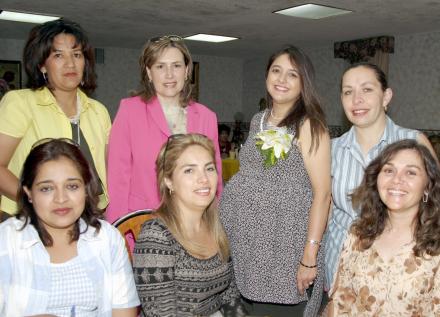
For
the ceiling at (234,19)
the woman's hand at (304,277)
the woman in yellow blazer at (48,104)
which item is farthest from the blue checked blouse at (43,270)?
the ceiling at (234,19)

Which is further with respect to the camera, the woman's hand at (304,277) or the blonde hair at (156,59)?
the blonde hair at (156,59)

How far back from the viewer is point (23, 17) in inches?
307

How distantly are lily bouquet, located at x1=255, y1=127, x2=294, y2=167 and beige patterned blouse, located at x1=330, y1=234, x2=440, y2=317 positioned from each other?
0.54 metres

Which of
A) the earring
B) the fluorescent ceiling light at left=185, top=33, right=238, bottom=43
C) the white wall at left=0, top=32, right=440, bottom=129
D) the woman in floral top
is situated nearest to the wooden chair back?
the woman in floral top

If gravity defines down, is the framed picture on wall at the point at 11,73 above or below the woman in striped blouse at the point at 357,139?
above

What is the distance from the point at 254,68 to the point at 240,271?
1148 cm

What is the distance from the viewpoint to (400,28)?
8.44 metres

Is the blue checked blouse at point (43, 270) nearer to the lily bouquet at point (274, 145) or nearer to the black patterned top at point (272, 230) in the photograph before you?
the black patterned top at point (272, 230)

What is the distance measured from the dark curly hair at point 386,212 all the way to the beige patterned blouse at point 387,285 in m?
0.05

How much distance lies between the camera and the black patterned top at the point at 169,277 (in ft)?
6.46

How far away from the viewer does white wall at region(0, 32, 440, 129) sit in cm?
899

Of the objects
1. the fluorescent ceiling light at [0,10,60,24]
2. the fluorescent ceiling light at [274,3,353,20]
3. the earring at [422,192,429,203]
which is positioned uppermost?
the fluorescent ceiling light at [274,3,353,20]

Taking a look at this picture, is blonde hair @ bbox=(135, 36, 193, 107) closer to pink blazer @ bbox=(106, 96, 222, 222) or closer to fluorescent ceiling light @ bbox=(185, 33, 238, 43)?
pink blazer @ bbox=(106, 96, 222, 222)

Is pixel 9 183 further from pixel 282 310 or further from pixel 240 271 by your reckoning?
pixel 282 310
